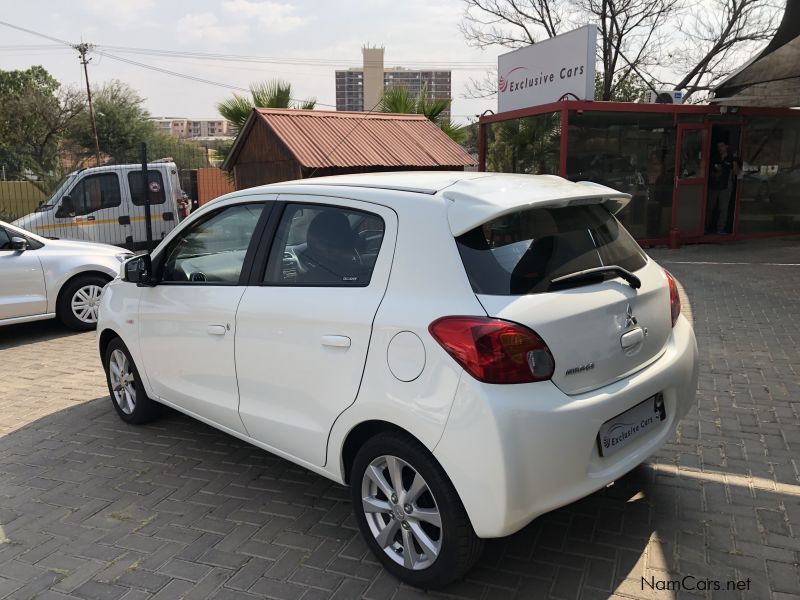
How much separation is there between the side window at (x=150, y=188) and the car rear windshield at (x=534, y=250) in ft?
38.1

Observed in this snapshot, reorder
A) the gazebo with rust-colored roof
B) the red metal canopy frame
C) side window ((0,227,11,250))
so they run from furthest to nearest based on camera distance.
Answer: the gazebo with rust-colored roof < the red metal canopy frame < side window ((0,227,11,250))

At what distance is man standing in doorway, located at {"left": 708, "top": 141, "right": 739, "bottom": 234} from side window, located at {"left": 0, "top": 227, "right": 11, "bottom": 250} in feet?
37.9

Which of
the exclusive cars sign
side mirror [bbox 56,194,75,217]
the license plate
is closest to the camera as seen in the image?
the license plate

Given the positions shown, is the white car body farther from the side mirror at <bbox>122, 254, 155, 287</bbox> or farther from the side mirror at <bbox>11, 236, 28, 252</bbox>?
the side mirror at <bbox>122, 254, 155, 287</bbox>

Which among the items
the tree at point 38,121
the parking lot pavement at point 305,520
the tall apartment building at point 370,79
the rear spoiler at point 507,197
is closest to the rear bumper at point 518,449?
the parking lot pavement at point 305,520

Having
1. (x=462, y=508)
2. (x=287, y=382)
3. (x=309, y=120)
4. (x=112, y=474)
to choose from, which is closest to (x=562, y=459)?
(x=462, y=508)

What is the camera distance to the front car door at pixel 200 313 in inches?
139

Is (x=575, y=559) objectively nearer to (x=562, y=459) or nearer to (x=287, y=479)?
(x=562, y=459)

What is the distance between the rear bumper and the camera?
7.72 feet

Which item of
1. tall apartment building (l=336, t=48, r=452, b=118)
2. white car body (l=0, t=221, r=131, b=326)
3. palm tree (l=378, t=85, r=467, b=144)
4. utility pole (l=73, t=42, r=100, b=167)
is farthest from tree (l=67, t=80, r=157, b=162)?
white car body (l=0, t=221, r=131, b=326)

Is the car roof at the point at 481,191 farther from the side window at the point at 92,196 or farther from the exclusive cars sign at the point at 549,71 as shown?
the side window at the point at 92,196

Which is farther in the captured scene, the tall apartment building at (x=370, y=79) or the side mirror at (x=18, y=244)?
the tall apartment building at (x=370, y=79)

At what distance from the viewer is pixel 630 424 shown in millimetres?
2801

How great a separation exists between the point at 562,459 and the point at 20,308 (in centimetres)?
683
